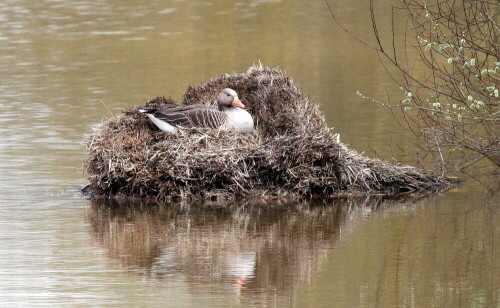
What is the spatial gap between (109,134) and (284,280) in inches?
197

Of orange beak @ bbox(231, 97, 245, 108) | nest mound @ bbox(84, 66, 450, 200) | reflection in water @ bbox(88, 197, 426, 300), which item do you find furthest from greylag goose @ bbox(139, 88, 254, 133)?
reflection in water @ bbox(88, 197, 426, 300)

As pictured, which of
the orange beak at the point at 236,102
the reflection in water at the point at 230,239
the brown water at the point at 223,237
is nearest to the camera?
the brown water at the point at 223,237

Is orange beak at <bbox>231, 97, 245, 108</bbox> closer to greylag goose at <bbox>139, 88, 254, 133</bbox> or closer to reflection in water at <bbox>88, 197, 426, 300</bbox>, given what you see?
greylag goose at <bbox>139, 88, 254, 133</bbox>

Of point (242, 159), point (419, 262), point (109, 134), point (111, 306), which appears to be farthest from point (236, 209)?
point (111, 306)

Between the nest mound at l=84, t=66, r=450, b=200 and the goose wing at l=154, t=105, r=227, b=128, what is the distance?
0.62 ft

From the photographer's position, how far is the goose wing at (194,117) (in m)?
14.5

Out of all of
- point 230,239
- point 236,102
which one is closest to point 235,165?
point 236,102

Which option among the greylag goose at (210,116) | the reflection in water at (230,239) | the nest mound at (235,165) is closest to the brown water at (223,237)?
the reflection in water at (230,239)

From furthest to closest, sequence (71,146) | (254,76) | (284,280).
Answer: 1. (71,146)
2. (254,76)
3. (284,280)

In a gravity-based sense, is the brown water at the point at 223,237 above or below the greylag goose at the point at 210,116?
below

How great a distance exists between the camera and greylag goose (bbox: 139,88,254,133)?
47.4 ft

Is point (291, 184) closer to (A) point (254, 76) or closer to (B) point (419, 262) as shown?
(A) point (254, 76)

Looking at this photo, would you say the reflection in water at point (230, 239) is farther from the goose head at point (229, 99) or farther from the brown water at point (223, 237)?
the goose head at point (229, 99)

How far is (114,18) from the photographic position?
38.5 m
